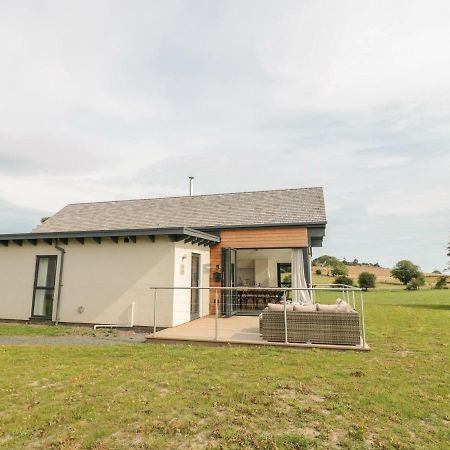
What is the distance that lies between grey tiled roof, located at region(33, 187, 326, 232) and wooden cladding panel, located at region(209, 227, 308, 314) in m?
0.34

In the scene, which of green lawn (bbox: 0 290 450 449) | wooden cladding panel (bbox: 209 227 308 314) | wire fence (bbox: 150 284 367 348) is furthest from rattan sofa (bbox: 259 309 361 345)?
wooden cladding panel (bbox: 209 227 308 314)

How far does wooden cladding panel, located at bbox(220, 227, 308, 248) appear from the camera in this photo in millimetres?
12773

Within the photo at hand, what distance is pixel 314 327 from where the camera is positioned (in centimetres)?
724

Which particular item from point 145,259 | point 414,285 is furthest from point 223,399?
point 414,285

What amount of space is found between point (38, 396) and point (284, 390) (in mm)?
3411

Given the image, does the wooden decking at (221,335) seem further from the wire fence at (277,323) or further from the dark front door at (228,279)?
the dark front door at (228,279)

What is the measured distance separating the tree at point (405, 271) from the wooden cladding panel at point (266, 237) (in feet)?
124

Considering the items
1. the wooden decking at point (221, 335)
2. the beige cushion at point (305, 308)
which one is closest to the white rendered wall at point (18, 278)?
the wooden decking at point (221, 335)

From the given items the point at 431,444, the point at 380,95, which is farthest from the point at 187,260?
the point at 431,444

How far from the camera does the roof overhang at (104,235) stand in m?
9.70

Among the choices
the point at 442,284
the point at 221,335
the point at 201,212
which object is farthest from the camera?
the point at 442,284

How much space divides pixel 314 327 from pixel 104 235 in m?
7.05

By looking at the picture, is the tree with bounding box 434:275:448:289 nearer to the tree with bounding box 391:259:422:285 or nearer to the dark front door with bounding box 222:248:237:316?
the tree with bounding box 391:259:422:285

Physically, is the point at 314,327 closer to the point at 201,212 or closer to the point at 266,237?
the point at 266,237
